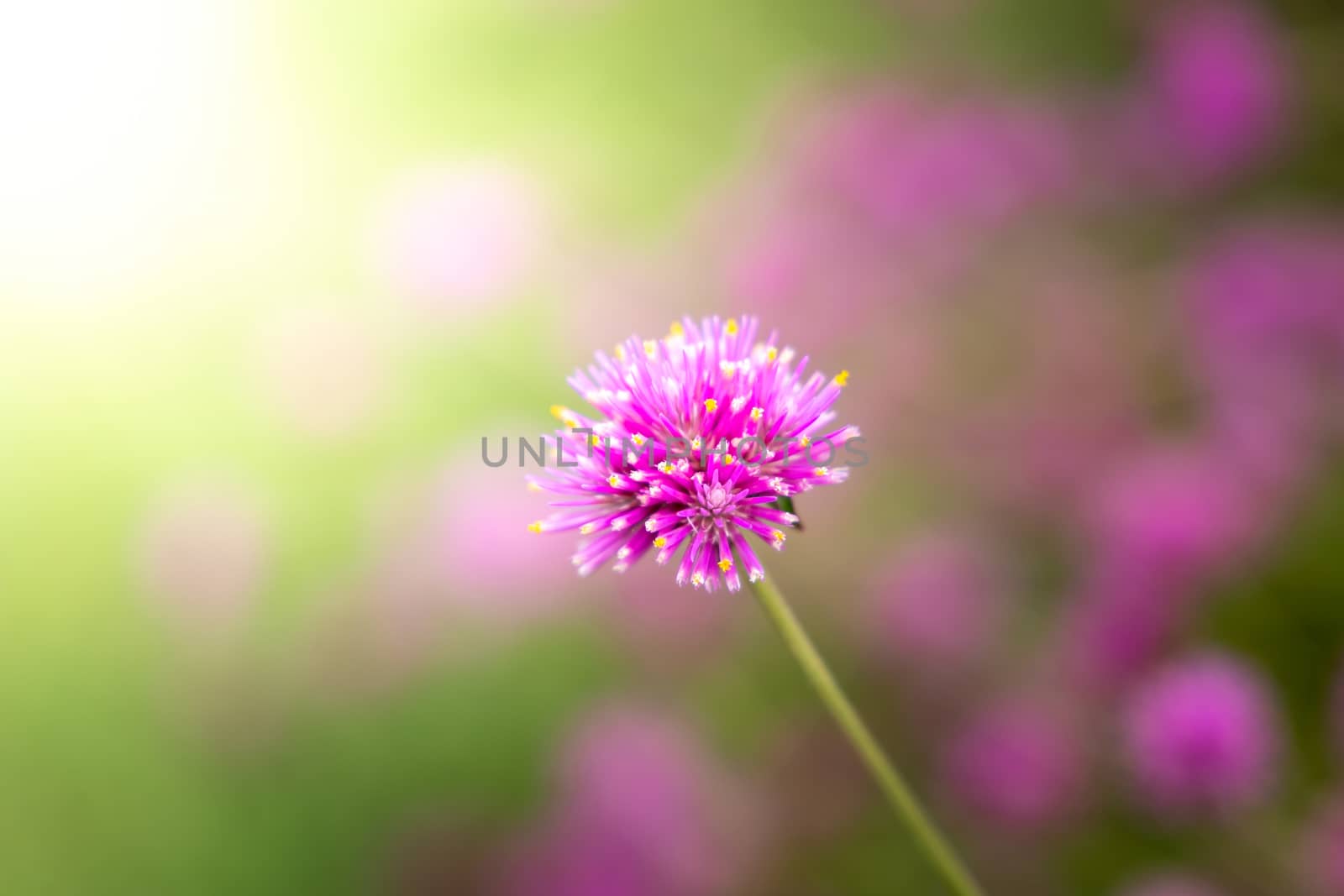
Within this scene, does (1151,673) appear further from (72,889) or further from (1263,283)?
(72,889)

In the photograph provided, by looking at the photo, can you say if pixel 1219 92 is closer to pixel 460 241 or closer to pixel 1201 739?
pixel 1201 739

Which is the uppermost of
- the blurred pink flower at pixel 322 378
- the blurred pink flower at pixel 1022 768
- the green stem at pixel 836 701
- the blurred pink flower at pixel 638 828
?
the blurred pink flower at pixel 322 378

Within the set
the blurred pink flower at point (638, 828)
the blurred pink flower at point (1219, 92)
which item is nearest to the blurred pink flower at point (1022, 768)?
the blurred pink flower at point (638, 828)

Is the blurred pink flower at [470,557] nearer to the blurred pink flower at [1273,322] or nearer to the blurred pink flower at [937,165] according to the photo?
the blurred pink flower at [937,165]

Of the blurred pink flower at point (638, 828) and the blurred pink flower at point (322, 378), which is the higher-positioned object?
the blurred pink flower at point (322, 378)

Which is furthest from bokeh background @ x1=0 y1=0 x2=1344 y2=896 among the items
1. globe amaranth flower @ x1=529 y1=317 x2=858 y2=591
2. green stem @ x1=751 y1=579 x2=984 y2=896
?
globe amaranth flower @ x1=529 y1=317 x2=858 y2=591

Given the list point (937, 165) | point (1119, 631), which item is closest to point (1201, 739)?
point (1119, 631)
